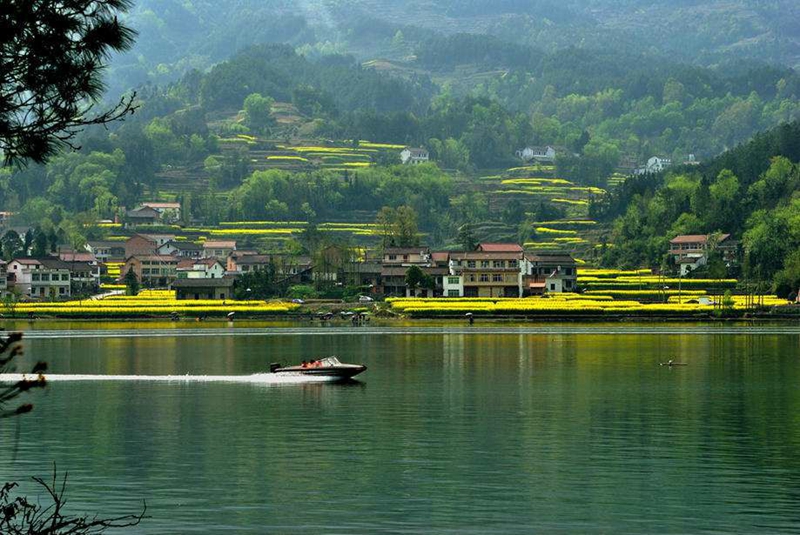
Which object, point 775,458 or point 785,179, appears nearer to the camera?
point 775,458

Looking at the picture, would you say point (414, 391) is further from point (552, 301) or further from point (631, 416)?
point (552, 301)

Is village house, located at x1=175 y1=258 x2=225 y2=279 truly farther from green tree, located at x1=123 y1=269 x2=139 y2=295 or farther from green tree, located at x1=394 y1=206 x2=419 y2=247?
green tree, located at x1=394 y1=206 x2=419 y2=247

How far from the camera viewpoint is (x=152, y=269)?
142 m

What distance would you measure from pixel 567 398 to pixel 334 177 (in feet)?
498

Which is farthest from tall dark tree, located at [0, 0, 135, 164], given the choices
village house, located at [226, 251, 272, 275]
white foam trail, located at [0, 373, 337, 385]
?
village house, located at [226, 251, 272, 275]

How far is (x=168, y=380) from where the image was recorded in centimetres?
5741

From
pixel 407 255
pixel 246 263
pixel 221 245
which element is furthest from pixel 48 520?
pixel 221 245

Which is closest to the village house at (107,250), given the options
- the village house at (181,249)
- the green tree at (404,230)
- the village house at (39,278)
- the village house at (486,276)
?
the village house at (181,249)

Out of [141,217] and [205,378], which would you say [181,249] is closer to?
[141,217]

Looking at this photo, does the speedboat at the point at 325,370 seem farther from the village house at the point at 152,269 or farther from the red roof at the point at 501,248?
the village house at the point at 152,269

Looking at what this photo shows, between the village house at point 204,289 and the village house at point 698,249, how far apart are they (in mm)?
39904

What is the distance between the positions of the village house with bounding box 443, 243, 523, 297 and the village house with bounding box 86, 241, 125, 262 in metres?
53.5

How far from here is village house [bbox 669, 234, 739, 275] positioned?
125400mm

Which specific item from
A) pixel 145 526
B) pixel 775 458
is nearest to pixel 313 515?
pixel 145 526
